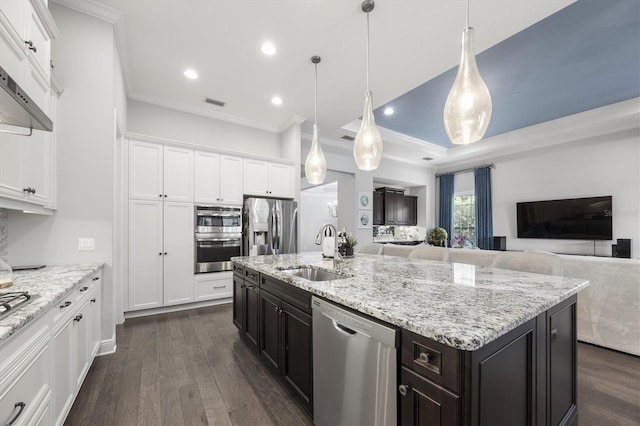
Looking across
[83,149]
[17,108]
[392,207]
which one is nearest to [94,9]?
[83,149]

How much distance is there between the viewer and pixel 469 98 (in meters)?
1.71

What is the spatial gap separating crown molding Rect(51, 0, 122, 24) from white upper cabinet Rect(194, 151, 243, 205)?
5.88 feet

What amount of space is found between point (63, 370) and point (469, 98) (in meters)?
2.94

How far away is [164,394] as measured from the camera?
1935 millimetres

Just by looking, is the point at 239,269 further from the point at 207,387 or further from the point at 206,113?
the point at 206,113

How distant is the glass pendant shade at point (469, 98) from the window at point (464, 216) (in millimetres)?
6127

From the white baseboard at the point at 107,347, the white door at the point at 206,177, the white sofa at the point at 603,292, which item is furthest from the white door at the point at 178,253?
the white sofa at the point at 603,292

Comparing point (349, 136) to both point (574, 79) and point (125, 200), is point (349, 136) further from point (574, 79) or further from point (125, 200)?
point (125, 200)

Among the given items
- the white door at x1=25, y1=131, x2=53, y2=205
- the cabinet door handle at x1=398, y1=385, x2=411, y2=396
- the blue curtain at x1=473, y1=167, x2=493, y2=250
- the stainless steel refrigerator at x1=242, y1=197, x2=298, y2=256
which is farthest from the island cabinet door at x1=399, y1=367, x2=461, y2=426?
the blue curtain at x1=473, y1=167, x2=493, y2=250

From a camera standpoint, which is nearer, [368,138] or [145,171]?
[368,138]

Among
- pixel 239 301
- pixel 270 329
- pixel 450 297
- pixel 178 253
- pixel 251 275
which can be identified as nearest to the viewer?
pixel 450 297

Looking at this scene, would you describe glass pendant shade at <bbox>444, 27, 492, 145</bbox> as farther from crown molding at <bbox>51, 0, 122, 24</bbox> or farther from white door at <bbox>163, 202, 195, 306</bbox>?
white door at <bbox>163, 202, 195, 306</bbox>

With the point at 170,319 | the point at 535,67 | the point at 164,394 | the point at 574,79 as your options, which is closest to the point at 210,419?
the point at 164,394

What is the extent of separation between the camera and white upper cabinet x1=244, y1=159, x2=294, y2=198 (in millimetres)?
4426
